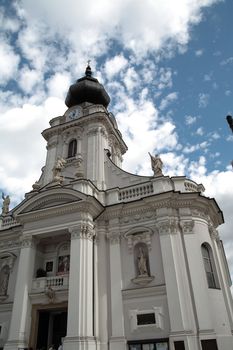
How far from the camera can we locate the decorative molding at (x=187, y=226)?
16.5 m

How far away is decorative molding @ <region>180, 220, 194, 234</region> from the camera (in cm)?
1646

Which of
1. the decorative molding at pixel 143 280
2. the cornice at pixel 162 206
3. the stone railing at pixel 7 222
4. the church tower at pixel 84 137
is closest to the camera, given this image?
the decorative molding at pixel 143 280

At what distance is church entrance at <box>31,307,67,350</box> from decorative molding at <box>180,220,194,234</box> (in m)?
7.85

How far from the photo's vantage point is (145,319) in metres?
14.9

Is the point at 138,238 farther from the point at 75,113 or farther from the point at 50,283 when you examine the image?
the point at 75,113

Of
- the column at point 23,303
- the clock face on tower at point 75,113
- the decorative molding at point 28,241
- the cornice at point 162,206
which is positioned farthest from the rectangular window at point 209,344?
the clock face on tower at point 75,113

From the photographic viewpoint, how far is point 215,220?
19.5 meters

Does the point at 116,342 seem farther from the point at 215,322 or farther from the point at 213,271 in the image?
the point at 213,271

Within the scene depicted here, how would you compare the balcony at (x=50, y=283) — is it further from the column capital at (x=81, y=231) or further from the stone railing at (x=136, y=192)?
the stone railing at (x=136, y=192)

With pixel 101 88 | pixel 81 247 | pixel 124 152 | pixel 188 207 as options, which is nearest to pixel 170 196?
pixel 188 207

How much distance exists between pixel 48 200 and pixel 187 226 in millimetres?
8296

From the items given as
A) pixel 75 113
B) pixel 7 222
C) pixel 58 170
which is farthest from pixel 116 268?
pixel 75 113

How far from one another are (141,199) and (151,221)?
4.49 ft

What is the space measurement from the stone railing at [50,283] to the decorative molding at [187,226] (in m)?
6.79
